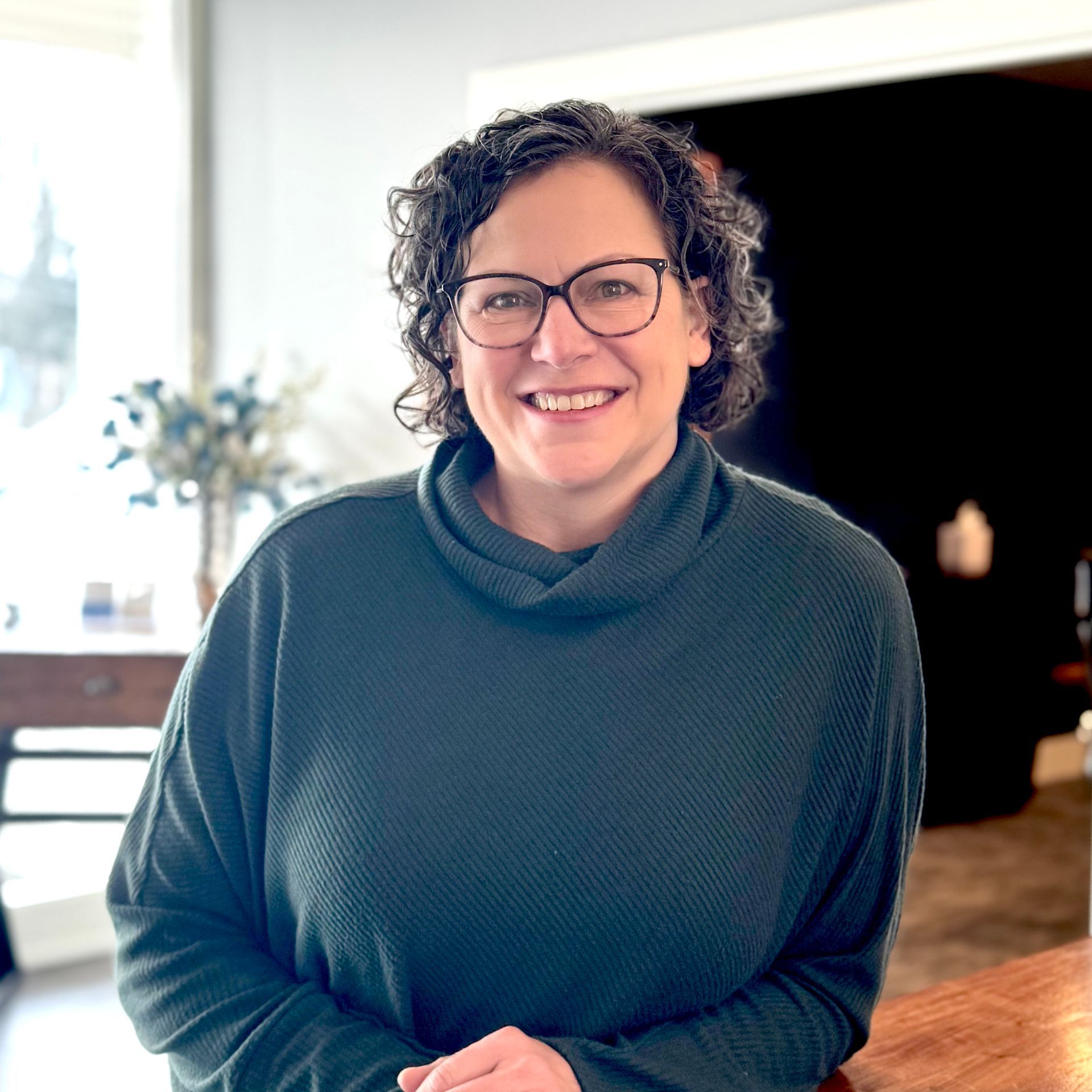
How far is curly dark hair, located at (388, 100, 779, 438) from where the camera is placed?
1.11m

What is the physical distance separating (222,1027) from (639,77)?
2.34m

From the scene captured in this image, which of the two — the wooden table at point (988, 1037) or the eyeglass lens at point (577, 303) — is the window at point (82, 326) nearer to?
the eyeglass lens at point (577, 303)

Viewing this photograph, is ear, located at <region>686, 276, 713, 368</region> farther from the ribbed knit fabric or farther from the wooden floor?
the wooden floor

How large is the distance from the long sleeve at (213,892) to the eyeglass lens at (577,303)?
12.6 inches

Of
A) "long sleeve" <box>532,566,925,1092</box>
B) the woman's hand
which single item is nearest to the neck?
"long sleeve" <box>532,566,925,1092</box>

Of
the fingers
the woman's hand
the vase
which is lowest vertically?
the fingers

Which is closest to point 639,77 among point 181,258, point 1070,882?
point 181,258

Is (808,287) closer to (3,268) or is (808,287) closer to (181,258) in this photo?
(181,258)

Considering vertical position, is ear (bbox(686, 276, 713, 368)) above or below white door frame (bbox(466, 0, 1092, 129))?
below

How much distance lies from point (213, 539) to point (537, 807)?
7.86 ft

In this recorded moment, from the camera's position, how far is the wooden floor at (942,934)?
2.79m

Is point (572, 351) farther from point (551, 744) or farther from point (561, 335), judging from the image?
point (551, 744)

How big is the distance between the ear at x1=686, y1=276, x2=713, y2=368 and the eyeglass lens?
3.8 inches

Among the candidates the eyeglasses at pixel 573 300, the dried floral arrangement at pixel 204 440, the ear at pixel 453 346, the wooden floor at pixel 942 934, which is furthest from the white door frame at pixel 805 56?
the wooden floor at pixel 942 934
